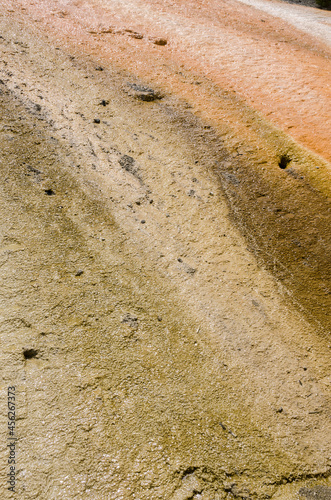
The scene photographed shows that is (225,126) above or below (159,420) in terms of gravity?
above

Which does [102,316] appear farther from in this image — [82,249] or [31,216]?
[31,216]

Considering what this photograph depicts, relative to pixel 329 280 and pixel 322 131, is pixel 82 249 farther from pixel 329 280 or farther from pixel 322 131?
pixel 322 131

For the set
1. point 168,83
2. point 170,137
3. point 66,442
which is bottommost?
point 66,442

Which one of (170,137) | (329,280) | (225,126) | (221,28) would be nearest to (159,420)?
(329,280)

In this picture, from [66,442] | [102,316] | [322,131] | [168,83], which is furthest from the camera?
[168,83]

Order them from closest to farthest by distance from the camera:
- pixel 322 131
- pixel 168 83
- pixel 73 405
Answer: pixel 73 405
pixel 322 131
pixel 168 83

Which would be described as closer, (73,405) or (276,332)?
(73,405)
